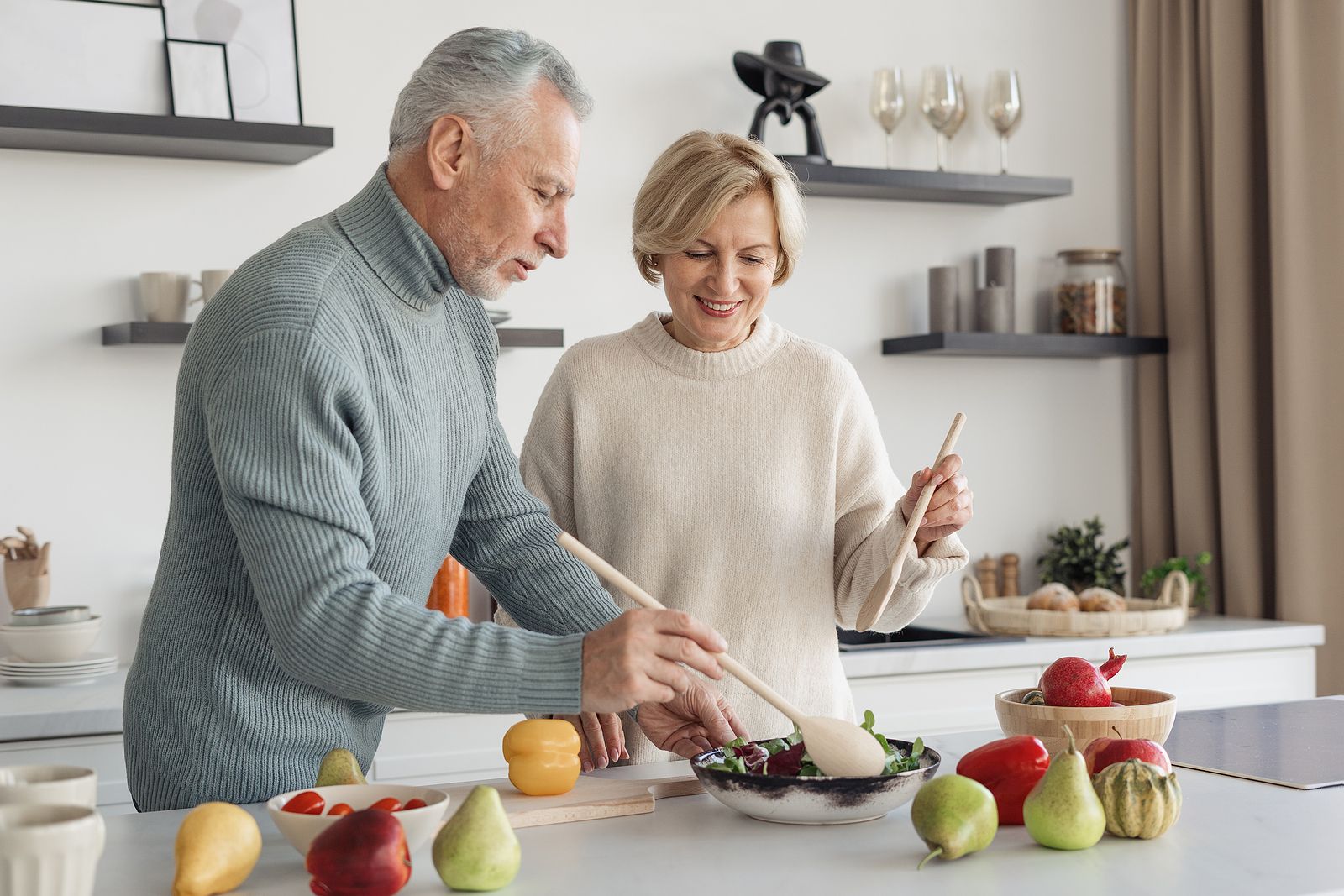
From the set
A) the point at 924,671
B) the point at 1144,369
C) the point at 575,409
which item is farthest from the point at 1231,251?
the point at 575,409

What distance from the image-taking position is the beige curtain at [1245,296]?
3.35m

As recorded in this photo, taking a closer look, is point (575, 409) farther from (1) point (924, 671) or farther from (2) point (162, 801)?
(1) point (924, 671)

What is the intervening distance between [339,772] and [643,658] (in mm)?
335

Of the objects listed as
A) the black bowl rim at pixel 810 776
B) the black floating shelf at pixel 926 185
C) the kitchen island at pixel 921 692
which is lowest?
the kitchen island at pixel 921 692

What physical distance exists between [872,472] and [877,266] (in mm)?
1636

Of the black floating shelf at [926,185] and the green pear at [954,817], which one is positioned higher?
the black floating shelf at [926,185]

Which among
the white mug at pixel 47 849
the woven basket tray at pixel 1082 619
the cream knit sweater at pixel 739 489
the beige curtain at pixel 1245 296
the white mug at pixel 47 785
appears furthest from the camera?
the beige curtain at pixel 1245 296

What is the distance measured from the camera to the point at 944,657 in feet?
10.1

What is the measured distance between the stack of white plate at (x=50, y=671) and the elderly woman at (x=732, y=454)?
112cm

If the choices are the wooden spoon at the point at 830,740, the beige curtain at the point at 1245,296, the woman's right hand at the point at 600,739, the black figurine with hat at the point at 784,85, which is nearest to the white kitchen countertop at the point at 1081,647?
the beige curtain at the point at 1245,296

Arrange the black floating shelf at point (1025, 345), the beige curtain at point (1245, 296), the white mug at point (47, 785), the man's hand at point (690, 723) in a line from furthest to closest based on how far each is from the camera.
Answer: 1. the black floating shelf at point (1025, 345)
2. the beige curtain at point (1245, 296)
3. the man's hand at point (690, 723)
4. the white mug at point (47, 785)

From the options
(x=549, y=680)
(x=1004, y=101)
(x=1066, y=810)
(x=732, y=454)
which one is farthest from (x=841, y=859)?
(x=1004, y=101)

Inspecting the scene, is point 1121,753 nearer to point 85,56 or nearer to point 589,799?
point 589,799

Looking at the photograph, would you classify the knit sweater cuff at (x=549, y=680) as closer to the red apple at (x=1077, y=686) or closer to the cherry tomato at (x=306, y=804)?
the cherry tomato at (x=306, y=804)
